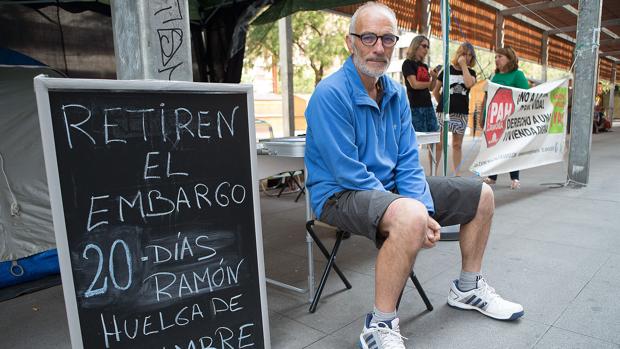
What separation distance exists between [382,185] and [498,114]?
3.32m

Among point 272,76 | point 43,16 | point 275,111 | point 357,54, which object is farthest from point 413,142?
point 272,76

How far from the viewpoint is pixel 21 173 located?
307 cm

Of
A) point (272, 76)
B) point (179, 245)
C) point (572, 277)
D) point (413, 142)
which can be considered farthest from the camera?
point (272, 76)

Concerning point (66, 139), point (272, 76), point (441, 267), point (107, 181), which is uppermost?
point (272, 76)

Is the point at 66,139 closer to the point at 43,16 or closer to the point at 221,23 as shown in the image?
the point at 43,16

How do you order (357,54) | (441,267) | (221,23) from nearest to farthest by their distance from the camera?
(357,54) → (441,267) → (221,23)

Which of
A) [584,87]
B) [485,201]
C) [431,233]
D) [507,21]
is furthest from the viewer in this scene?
[507,21]

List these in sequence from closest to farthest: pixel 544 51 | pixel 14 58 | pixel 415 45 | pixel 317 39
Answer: pixel 14 58 → pixel 415 45 → pixel 544 51 → pixel 317 39

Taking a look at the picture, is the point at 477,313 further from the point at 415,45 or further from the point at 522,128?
the point at 522,128

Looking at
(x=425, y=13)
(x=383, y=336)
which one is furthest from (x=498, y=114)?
(x=425, y=13)

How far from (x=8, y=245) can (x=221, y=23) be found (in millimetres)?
3111

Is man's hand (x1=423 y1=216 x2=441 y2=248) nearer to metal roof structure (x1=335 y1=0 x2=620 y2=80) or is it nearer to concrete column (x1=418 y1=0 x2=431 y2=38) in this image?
metal roof structure (x1=335 y1=0 x2=620 y2=80)

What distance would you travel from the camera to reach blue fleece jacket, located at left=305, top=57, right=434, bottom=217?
210 cm

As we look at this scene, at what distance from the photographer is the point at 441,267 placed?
316cm
